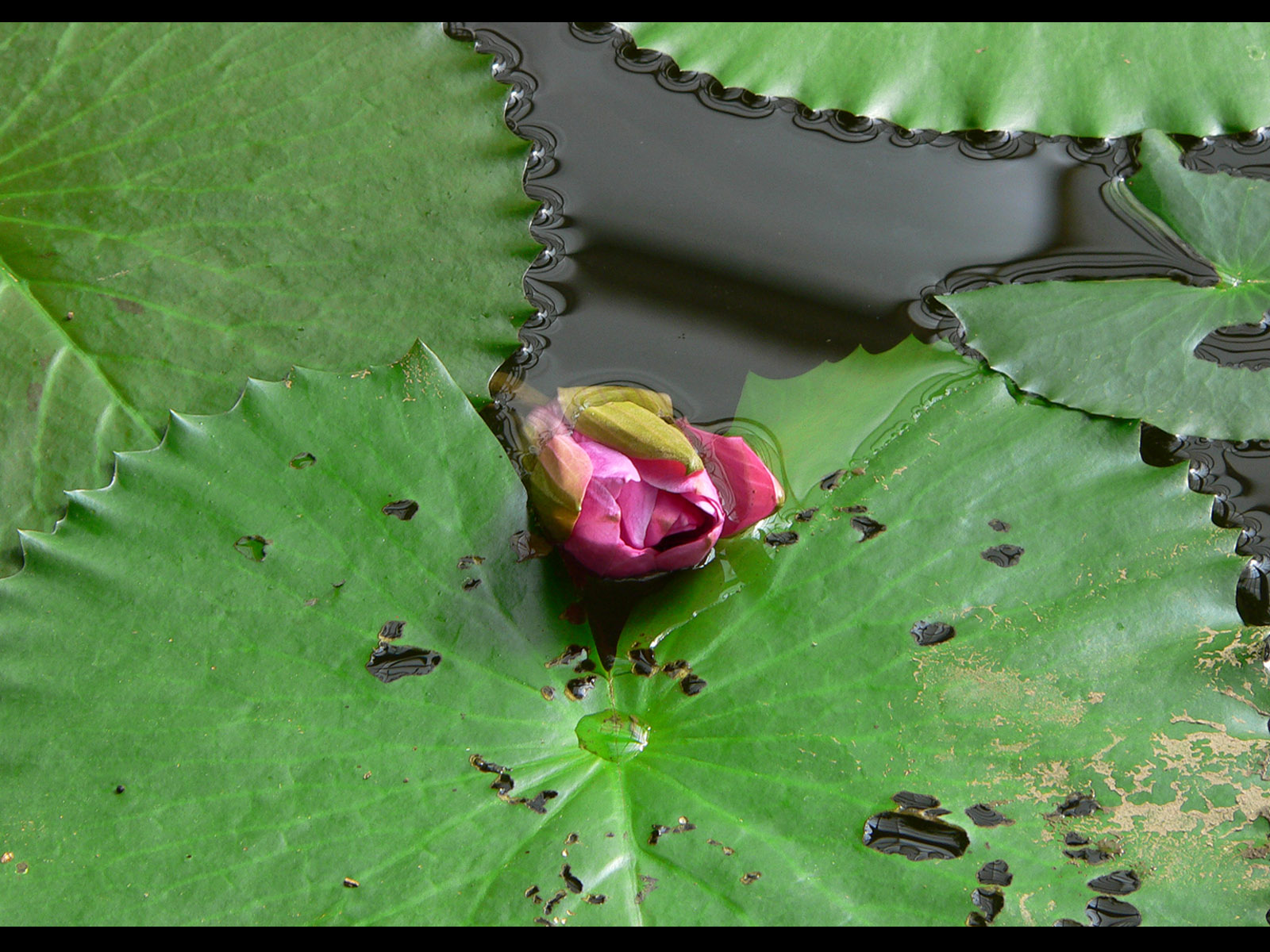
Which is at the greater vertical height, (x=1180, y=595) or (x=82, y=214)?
(x=82, y=214)

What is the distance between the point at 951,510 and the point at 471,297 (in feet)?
2.27

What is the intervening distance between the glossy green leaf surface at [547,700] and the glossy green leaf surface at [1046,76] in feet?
1.99

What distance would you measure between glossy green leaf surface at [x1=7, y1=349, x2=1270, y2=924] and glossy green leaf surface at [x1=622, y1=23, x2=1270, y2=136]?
61 centimetres

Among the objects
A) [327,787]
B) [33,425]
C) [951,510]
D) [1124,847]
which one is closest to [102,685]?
[327,787]

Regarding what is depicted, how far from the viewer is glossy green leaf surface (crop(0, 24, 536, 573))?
3.79ft

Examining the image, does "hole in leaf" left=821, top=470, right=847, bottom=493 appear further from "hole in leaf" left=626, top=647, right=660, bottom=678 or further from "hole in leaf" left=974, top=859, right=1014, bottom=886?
"hole in leaf" left=974, top=859, right=1014, bottom=886

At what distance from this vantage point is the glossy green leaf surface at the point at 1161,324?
3.98 feet

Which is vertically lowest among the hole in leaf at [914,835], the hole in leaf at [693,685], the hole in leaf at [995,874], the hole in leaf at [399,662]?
the hole in leaf at [995,874]

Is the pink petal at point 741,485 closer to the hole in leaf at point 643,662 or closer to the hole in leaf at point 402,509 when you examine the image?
the hole in leaf at point 643,662

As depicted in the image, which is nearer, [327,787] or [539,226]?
[327,787]

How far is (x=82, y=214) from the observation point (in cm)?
121

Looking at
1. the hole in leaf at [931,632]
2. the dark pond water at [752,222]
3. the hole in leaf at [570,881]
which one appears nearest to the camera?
the hole in leaf at [570,881]

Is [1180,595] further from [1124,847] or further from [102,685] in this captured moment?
[102,685]

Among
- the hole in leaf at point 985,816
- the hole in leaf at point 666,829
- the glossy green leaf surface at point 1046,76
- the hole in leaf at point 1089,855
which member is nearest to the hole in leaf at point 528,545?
the hole in leaf at point 666,829
